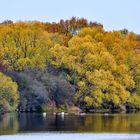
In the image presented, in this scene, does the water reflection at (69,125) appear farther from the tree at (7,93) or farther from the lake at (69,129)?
the tree at (7,93)

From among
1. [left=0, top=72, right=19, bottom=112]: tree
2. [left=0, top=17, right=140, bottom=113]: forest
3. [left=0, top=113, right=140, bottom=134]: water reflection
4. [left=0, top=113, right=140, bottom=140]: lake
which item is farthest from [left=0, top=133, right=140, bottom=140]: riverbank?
[left=0, top=17, right=140, bottom=113]: forest

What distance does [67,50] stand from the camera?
93375mm

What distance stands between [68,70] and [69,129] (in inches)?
1440

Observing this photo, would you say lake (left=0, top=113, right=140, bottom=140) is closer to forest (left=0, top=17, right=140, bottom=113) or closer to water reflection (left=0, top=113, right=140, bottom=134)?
water reflection (left=0, top=113, right=140, bottom=134)

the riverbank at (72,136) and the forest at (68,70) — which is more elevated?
the forest at (68,70)

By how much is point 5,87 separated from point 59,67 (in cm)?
1564

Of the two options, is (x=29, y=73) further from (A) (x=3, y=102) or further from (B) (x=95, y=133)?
(B) (x=95, y=133)

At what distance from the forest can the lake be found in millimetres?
15707

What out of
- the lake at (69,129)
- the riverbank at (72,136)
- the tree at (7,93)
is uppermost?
the tree at (7,93)

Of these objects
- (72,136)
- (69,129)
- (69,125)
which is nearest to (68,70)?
(69,125)

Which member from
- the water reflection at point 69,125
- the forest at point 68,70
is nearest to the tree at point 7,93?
the forest at point 68,70

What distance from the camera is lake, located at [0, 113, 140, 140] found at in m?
50.2

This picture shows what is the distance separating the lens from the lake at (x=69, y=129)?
50156mm

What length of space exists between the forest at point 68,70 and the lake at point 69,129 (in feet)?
51.5
